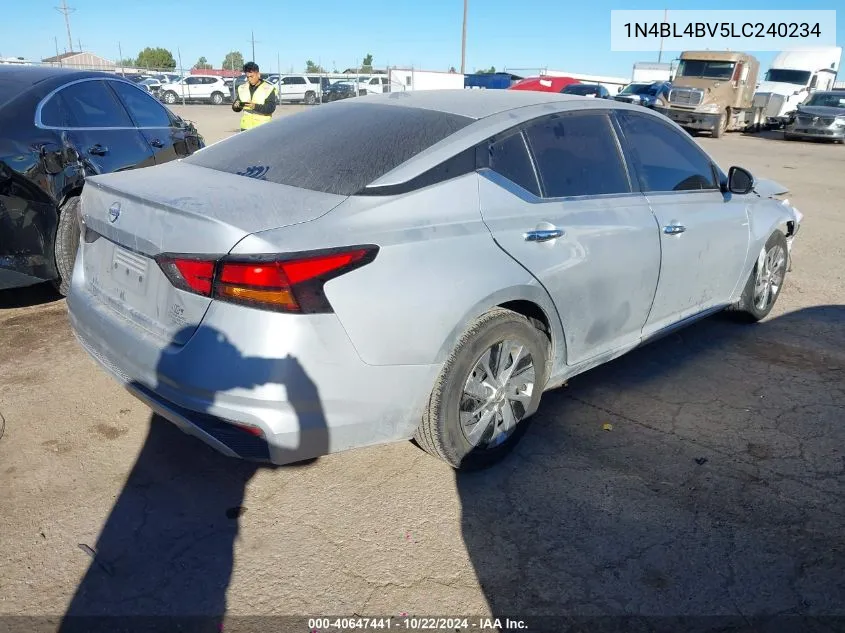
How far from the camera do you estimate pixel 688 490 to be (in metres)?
3.00

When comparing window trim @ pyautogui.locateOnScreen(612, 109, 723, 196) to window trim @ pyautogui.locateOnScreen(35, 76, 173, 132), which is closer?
window trim @ pyautogui.locateOnScreen(612, 109, 723, 196)

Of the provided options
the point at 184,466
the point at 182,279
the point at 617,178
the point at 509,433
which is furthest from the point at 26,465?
the point at 617,178

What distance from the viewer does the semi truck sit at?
2241cm

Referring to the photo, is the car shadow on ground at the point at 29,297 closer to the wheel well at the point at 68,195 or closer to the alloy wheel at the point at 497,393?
the wheel well at the point at 68,195

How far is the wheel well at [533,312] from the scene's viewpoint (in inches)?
117

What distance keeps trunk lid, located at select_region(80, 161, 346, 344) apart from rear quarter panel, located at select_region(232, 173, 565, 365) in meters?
0.12

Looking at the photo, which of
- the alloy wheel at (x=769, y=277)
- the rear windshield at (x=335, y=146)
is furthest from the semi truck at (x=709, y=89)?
the rear windshield at (x=335, y=146)

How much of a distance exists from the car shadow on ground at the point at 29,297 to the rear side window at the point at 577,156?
390 cm

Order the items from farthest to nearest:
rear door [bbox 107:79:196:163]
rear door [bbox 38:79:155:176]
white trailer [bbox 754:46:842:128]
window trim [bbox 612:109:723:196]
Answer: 1. white trailer [bbox 754:46:842:128]
2. rear door [bbox 107:79:196:163]
3. rear door [bbox 38:79:155:176]
4. window trim [bbox 612:109:723:196]

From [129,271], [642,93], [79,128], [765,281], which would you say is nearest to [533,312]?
[129,271]

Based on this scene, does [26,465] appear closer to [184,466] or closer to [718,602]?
[184,466]

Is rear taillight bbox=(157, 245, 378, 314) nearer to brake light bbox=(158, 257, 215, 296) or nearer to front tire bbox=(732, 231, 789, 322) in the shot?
brake light bbox=(158, 257, 215, 296)

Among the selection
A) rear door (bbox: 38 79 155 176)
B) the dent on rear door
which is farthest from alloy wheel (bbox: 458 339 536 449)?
rear door (bbox: 38 79 155 176)

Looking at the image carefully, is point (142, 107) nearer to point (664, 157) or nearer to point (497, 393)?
point (664, 157)
